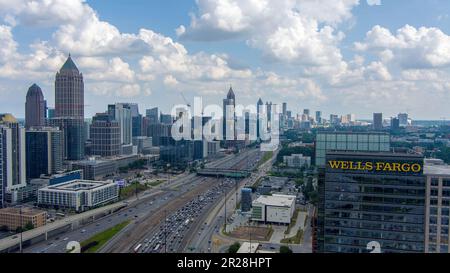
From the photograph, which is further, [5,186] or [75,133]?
[75,133]

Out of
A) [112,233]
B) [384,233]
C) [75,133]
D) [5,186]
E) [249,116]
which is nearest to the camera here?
[384,233]

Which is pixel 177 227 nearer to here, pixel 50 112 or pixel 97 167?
pixel 97 167

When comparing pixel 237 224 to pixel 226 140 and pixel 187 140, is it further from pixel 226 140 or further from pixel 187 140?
pixel 226 140

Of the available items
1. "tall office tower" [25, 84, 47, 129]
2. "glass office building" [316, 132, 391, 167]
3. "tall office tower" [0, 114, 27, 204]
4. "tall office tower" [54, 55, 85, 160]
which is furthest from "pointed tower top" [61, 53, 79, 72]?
"glass office building" [316, 132, 391, 167]

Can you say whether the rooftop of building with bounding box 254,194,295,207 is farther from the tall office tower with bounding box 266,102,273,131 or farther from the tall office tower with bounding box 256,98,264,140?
the tall office tower with bounding box 266,102,273,131

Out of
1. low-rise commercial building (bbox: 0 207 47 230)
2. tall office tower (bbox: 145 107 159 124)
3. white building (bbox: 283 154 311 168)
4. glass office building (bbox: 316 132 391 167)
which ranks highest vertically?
tall office tower (bbox: 145 107 159 124)
